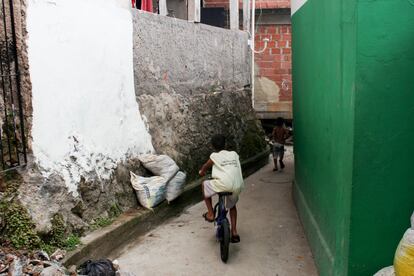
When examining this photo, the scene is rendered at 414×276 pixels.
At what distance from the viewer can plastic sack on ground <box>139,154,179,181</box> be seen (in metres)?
6.05

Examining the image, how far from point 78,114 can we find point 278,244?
2.58 meters

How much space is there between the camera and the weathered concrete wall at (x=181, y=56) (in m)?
6.22

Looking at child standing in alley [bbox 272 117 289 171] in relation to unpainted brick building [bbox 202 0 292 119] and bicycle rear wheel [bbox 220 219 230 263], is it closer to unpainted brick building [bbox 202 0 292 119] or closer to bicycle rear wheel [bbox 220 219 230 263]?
unpainted brick building [bbox 202 0 292 119]

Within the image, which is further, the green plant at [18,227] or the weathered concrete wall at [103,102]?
the weathered concrete wall at [103,102]

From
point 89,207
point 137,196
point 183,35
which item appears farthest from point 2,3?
point 183,35

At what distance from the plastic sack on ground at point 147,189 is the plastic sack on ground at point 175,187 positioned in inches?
8.6

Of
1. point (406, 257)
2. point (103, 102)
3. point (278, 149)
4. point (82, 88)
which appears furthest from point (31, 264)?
point (278, 149)

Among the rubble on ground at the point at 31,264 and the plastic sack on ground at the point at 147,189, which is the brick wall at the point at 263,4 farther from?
the rubble on ground at the point at 31,264

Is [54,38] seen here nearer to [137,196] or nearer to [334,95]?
[137,196]

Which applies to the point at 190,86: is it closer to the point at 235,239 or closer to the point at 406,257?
the point at 235,239

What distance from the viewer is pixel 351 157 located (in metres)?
3.16

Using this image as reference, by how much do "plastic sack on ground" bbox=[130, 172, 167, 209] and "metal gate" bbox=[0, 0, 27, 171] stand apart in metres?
1.79

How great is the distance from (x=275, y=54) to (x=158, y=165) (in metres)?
7.06

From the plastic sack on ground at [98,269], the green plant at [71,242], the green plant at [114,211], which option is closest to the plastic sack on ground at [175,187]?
the green plant at [114,211]
